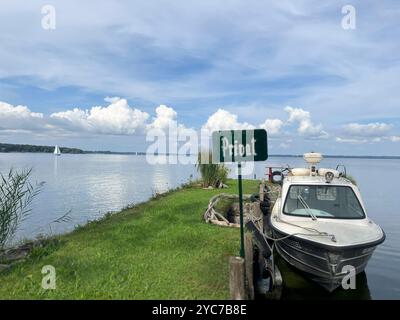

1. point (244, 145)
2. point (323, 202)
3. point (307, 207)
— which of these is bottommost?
point (307, 207)

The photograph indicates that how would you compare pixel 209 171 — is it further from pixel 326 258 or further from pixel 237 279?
pixel 237 279

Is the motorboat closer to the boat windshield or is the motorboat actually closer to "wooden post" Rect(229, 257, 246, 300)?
the boat windshield

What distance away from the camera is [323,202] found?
401 inches

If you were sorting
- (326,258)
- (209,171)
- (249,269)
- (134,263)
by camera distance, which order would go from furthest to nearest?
(209,171) < (134,263) < (326,258) < (249,269)

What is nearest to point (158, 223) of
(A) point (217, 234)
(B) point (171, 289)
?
(A) point (217, 234)

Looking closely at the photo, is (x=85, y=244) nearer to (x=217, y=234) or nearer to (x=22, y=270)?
(x=22, y=270)

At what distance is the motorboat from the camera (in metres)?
8.15

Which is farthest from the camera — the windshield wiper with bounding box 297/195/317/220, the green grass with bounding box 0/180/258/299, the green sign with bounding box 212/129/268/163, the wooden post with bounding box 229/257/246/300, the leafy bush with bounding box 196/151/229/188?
the leafy bush with bounding box 196/151/229/188

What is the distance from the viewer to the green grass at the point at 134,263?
6.97 metres

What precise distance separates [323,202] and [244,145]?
4.94 m

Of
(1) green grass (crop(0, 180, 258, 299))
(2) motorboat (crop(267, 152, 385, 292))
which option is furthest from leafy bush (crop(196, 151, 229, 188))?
(2) motorboat (crop(267, 152, 385, 292))

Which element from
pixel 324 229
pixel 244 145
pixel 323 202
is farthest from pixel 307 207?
pixel 244 145

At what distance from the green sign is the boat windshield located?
424 centimetres
